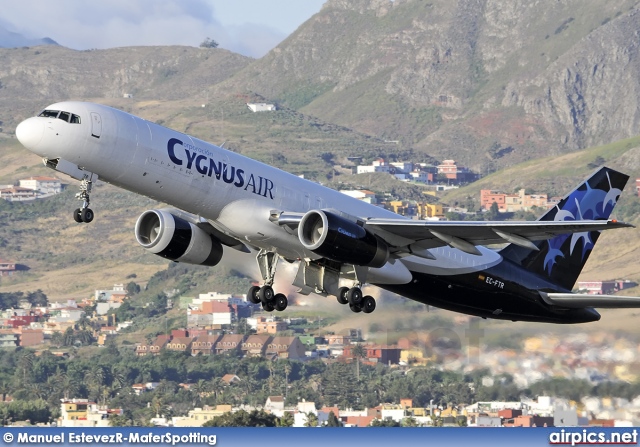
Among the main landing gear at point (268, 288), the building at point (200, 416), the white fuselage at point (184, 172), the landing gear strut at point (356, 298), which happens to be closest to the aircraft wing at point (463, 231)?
the white fuselage at point (184, 172)

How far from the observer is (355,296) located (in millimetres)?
47438

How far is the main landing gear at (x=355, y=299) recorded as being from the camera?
156 ft

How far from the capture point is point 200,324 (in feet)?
600

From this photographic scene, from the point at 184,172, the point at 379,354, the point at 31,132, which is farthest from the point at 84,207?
the point at 379,354

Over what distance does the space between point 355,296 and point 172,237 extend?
6713mm

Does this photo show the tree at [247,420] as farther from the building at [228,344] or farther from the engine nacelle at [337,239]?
the engine nacelle at [337,239]

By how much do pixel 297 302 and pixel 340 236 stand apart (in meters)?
39.6

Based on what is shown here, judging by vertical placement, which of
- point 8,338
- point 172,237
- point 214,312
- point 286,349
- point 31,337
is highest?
point 214,312

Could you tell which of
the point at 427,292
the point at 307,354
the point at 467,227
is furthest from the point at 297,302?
the point at 307,354

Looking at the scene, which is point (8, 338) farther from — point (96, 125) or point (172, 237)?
point (96, 125)

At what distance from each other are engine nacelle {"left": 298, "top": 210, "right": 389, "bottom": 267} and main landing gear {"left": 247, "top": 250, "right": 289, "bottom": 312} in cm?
340

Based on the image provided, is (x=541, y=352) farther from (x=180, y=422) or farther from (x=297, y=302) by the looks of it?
(x=180, y=422)

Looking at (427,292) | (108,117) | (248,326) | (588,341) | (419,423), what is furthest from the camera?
(248,326)

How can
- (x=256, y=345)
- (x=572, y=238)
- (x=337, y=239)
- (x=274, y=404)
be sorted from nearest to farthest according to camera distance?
(x=337, y=239)
(x=572, y=238)
(x=274, y=404)
(x=256, y=345)
